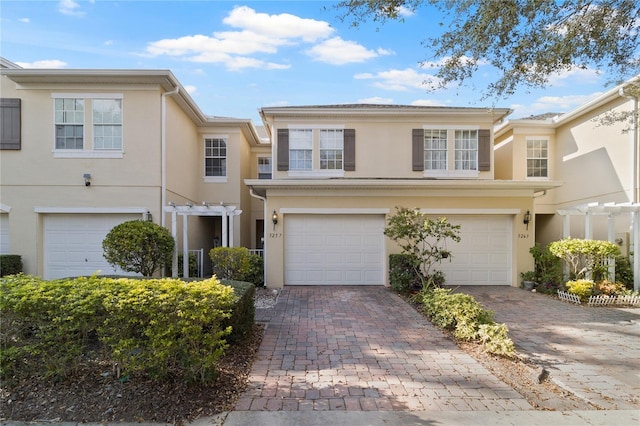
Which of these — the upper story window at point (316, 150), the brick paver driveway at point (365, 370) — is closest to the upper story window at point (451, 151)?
the upper story window at point (316, 150)

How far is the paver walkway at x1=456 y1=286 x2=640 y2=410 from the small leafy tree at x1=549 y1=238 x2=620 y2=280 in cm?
131

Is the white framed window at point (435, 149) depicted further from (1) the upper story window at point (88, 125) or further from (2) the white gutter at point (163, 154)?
(1) the upper story window at point (88, 125)

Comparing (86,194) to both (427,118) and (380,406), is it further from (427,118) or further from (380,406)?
(427,118)

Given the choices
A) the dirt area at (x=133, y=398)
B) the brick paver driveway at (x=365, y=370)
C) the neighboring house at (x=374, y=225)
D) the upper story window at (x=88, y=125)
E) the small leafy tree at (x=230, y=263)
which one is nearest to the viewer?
the dirt area at (x=133, y=398)

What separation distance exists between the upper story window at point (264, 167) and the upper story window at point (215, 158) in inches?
104

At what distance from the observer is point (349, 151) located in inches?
466

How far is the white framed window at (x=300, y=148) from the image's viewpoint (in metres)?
11.9

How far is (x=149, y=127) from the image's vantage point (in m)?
9.78

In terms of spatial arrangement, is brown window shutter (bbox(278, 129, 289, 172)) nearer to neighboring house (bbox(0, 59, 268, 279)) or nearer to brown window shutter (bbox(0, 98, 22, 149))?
neighboring house (bbox(0, 59, 268, 279))

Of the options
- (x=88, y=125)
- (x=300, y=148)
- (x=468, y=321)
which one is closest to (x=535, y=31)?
(x=468, y=321)

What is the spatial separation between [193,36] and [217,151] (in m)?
5.44

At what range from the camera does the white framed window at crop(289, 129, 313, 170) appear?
11875mm

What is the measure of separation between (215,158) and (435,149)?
8341 mm

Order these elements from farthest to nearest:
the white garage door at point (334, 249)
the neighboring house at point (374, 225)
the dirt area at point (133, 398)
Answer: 1. the white garage door at point (334, 249)
2. the neighboring house at point (374, 225)
3. the dirt area at point (133, 398)
